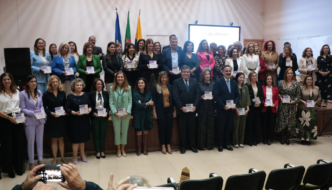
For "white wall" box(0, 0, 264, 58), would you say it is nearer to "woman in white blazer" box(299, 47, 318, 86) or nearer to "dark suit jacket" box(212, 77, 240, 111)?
"woman in white blazer" box(299, 47, 318, 86)

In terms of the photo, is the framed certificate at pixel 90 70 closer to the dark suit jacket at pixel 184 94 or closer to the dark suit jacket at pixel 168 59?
the dark suit jacket at pixel 168 59

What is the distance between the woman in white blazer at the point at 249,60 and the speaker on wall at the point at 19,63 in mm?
4376

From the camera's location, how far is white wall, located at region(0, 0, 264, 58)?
7.96 metres

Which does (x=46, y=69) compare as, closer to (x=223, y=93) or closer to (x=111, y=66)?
(x=111, y=66)

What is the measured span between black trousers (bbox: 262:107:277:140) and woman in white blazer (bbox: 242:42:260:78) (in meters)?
0.99

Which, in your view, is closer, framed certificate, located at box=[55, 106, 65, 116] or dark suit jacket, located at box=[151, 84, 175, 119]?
framed certificate, located at box=[55, 106, 65, 116]

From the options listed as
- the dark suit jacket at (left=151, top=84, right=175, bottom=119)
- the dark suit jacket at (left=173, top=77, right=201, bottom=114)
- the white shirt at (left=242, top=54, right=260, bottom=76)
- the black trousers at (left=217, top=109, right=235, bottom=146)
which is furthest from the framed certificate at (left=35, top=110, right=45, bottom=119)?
the white shirt at (left=242, top=54, right=260, bottom=76)

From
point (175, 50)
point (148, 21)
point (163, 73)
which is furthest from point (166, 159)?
point (148, 21)

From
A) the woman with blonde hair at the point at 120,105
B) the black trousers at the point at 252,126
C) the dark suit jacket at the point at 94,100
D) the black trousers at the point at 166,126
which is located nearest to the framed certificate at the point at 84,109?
the dark suit jacket at the point at 94,100

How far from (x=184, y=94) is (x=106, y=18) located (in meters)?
4.60

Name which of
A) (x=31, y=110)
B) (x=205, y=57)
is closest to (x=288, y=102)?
(x=205, y=57)

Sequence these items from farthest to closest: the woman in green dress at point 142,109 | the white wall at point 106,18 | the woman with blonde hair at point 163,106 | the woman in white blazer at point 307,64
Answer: the white wall at point 106,18 → the woman in white blazer at point 307,64 → the woman with blonde hair at point 163,106 → the woman in green dress at point 142,109

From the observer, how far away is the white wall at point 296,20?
7.82m

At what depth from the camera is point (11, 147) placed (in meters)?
4.27
